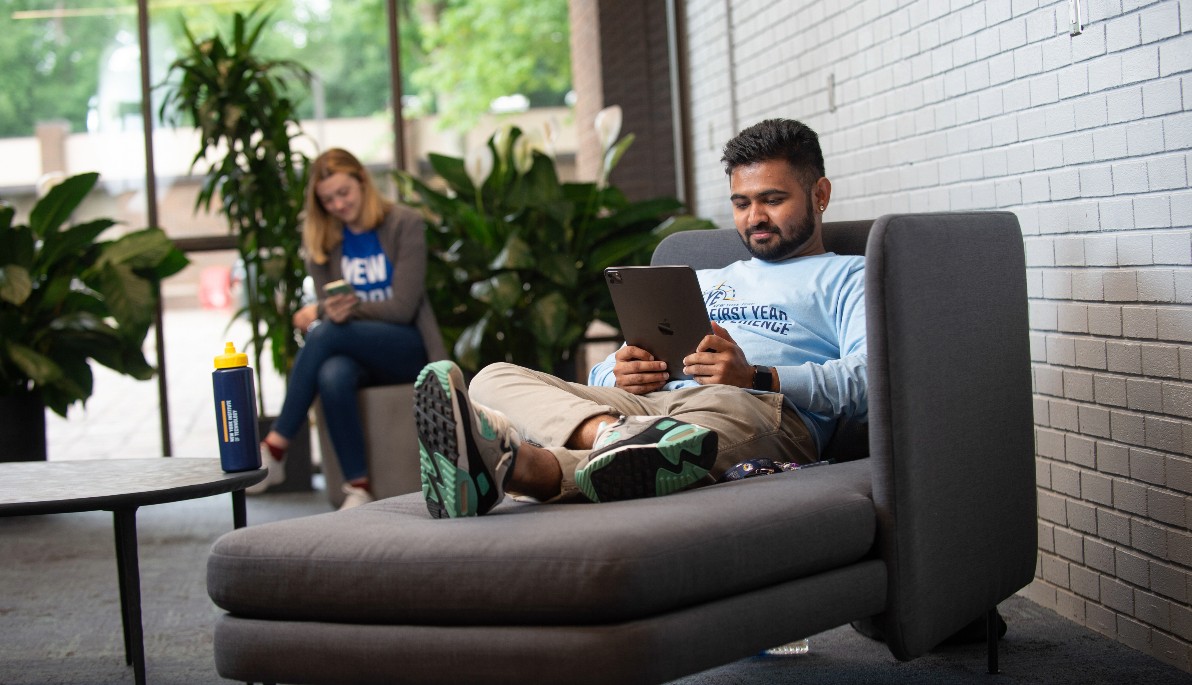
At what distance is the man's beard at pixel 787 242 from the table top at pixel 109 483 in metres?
Answer: 1.07

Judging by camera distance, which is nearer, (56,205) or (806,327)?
(806,327)

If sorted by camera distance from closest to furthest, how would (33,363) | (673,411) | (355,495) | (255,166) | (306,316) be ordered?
(673,411) < (355,495) < (306,316) < (33,363) < (255,166)

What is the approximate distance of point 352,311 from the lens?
402 cm

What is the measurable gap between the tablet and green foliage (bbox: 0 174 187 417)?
282 centimetres

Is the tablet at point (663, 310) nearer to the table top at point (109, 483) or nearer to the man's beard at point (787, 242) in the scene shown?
the man's beard at point (787, 242)

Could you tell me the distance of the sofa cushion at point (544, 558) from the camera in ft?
5.00

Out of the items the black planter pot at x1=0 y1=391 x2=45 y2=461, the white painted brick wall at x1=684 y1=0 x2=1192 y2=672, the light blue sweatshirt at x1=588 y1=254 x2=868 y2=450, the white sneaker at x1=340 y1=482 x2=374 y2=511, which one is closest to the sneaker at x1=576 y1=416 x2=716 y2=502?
the light blue sweatshirt at x1=588 y1=254 x2=868 y2=450

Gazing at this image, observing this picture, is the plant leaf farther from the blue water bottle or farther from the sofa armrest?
the sofa armrest

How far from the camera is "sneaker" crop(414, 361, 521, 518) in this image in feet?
5.65

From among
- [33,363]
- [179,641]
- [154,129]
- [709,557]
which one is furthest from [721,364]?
[154,129]

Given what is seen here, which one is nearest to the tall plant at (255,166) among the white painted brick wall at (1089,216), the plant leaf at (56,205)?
the plant leaf at (56,205)

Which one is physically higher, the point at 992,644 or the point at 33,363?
the point at 33,363

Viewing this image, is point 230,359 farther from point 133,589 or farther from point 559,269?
point 559,269

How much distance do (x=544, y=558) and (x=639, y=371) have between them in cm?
80
